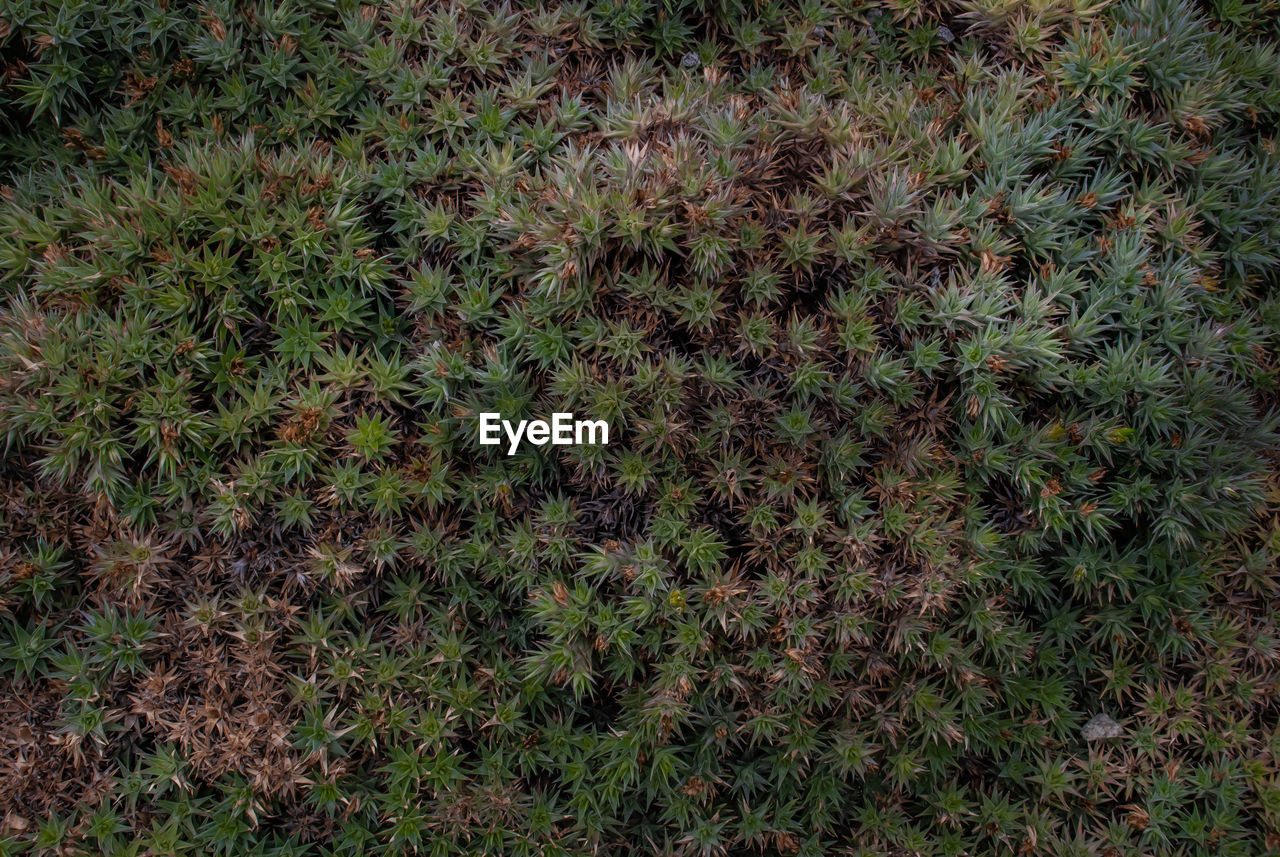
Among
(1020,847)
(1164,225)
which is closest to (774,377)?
(1164,225)

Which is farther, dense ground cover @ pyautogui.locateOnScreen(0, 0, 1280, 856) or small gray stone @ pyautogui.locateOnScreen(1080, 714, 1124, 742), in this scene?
small gray stone @ pyautogui.locateOnScreen(1080, 714, 1124, 742)

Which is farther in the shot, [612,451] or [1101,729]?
[1101,729]

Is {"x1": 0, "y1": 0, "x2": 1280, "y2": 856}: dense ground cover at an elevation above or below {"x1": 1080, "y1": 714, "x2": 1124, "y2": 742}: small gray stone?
above

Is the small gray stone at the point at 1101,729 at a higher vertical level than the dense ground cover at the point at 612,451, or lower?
lower

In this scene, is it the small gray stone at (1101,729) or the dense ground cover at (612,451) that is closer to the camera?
the dense ground cover at (612,451)

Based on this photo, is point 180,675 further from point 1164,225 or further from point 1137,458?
point 1164,225
